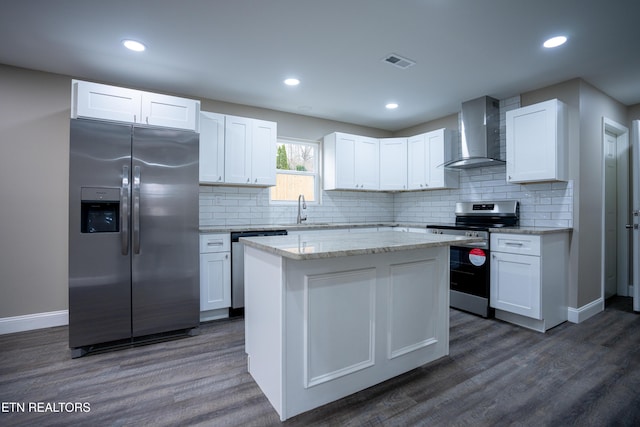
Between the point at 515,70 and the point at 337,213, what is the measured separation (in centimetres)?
286

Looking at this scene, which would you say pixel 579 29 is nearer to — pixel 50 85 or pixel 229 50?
pixel 229 50

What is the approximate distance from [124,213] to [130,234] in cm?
19

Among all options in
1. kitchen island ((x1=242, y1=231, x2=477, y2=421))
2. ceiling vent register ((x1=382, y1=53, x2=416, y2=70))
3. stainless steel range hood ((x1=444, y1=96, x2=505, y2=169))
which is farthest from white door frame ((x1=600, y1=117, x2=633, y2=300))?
kitchen island ((x1=242, y1=231, x2=477, y2=421))

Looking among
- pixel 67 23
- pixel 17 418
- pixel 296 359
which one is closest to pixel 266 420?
pixel 296 359

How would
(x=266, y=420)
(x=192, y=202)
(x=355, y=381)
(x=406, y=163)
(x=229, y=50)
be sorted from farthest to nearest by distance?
1. (x=406, y=163)
2. (x=192, y=202)
3. (x=229, y=50)
4. (x=355, y=381)
5. (x=266, y=420)

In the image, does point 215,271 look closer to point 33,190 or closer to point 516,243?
point 33,190

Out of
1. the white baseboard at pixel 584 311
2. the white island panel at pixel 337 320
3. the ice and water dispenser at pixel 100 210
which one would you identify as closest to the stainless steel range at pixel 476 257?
the white baseboard at pixel 584 311

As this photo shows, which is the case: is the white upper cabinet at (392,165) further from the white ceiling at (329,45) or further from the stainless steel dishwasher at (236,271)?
the stainless steel dishwasher at (236,271)

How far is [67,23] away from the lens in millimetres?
2271

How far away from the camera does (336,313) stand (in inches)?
71.6

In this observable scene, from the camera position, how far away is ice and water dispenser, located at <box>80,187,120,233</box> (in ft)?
8.42

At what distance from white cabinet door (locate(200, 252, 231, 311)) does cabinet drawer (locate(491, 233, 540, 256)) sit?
286cm

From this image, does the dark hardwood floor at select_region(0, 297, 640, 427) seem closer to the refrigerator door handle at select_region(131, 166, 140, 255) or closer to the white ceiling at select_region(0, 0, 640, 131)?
the refrigerator door handle at select_region(131, 166, 140, 255)

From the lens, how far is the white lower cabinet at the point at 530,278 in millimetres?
2959
